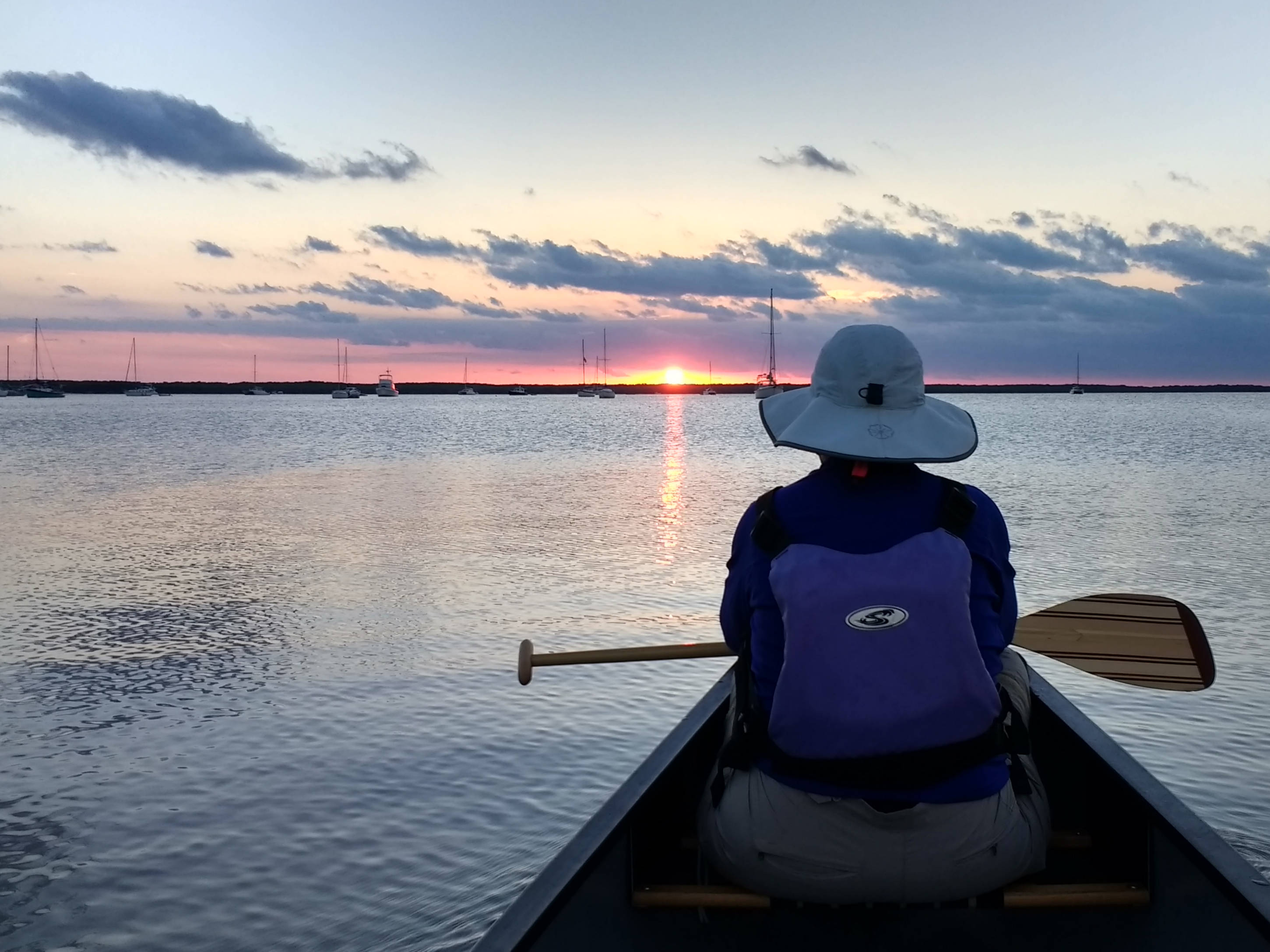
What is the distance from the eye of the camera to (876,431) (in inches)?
131

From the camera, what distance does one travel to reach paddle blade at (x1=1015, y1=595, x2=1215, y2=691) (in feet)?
18.2

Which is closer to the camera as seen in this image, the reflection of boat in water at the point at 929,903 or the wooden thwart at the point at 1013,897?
the reflection of boat in water at the point at 929,903

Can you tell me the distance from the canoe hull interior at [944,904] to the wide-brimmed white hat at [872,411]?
60.0 inches

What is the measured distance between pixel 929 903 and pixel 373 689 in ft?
22.4

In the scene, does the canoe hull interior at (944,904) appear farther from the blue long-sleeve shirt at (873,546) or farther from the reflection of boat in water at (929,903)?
the blue long-sleeve shirt at (873,546)

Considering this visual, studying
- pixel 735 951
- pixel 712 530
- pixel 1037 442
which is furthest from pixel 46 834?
pixel 1037 442

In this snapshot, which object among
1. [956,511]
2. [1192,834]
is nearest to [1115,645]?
[1192,834]

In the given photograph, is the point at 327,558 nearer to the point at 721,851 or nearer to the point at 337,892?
the point at 337,892

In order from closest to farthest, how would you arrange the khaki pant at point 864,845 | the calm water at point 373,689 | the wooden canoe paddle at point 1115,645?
the khaki pant at point 864,845 < the wooden canoe paddle at point 1115,645 < the calm water at point 373,689

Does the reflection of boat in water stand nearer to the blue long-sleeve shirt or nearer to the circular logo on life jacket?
the blue long-sleeve shirt

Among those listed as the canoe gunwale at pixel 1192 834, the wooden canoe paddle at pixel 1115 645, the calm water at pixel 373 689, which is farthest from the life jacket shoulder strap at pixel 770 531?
the calm water at pixel 373 689

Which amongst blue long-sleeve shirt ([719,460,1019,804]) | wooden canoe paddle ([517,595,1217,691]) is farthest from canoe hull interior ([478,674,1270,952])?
wooden canoe paddle ([517,595,1217,691])

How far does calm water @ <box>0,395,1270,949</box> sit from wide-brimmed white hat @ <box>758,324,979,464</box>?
333cm

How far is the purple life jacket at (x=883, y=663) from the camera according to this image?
3.08 metres
